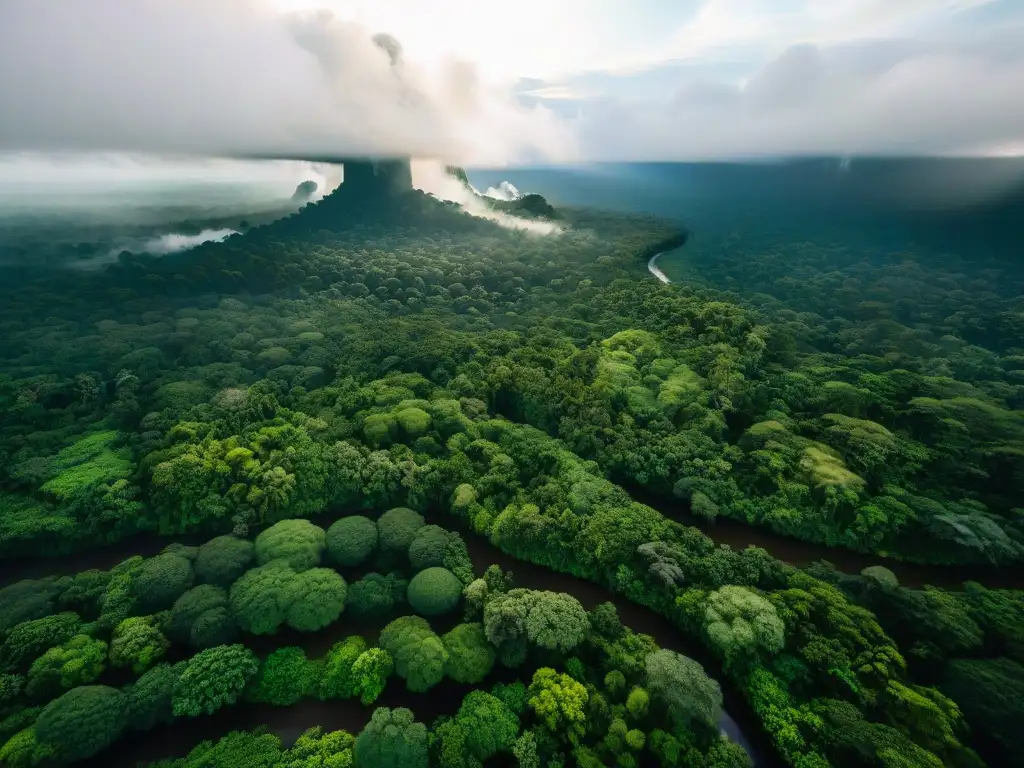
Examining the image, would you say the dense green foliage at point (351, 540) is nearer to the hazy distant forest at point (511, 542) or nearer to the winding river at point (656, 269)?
the hazy distant forest at point (511, 542)

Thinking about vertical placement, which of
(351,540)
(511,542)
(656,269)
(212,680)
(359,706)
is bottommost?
(359,706)

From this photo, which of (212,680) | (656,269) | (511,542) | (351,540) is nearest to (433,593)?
(511,542)

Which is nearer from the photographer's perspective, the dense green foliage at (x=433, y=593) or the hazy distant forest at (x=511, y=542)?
the hazy distant forest at (x=511, y=542)

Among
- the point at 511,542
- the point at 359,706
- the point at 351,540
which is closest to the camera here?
the point at 359,706

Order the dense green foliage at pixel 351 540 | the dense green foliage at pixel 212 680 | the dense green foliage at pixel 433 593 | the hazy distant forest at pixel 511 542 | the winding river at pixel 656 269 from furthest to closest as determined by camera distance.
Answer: the winding river at pixel 656 269 < the dense green foliage at pixel 351 540 < the dense green foliage at pixel 433 593 < the dense green foliage at pixel 212 680 < the hazy distant forest at pixel 511 542

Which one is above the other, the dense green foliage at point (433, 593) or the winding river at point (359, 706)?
the dense green foliage at point (433, 593)

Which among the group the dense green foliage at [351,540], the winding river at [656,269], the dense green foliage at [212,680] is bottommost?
the dense green foliage at [212,680]

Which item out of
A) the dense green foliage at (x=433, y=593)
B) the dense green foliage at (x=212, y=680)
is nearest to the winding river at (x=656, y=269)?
the dense green foliage at (x=433, y=593)

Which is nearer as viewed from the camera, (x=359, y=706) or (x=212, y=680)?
(x=212, y=680)

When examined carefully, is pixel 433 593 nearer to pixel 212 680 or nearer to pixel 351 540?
pixel 351 540
